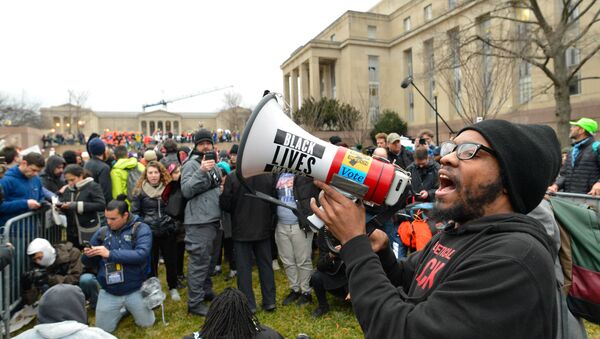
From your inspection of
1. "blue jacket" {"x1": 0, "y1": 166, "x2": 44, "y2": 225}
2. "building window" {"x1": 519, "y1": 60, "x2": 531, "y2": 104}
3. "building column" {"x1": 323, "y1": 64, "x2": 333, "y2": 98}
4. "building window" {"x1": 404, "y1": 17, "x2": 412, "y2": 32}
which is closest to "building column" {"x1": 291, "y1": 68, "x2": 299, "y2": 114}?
"building column" {"x1": 323, "y1": 64, "x2": 333, "y2": 98}

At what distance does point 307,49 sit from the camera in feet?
140

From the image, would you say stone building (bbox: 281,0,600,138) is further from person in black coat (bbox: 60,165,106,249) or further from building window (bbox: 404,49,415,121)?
person in black coat (bbox: 60,165,106,249)

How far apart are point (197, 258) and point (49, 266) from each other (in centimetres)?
203

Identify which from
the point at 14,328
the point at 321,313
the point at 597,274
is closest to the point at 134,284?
the point at 14,328

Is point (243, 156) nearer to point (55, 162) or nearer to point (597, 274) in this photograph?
point (597, 274)

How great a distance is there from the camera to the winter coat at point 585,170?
592 centimetres

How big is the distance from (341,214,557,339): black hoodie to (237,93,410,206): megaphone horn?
375 millimetres

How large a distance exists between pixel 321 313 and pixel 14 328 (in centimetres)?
399

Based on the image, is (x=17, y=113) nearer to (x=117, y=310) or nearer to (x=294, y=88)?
(x=294, y=88)

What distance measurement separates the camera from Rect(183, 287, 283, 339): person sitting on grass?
2482mm

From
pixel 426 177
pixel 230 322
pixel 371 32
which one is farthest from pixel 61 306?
pixel 371 32

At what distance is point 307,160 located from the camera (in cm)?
181

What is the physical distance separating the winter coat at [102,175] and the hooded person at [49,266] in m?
1.65

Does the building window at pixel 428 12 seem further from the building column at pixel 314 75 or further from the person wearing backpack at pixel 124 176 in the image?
the person wearing backpack at pixel 124 176
